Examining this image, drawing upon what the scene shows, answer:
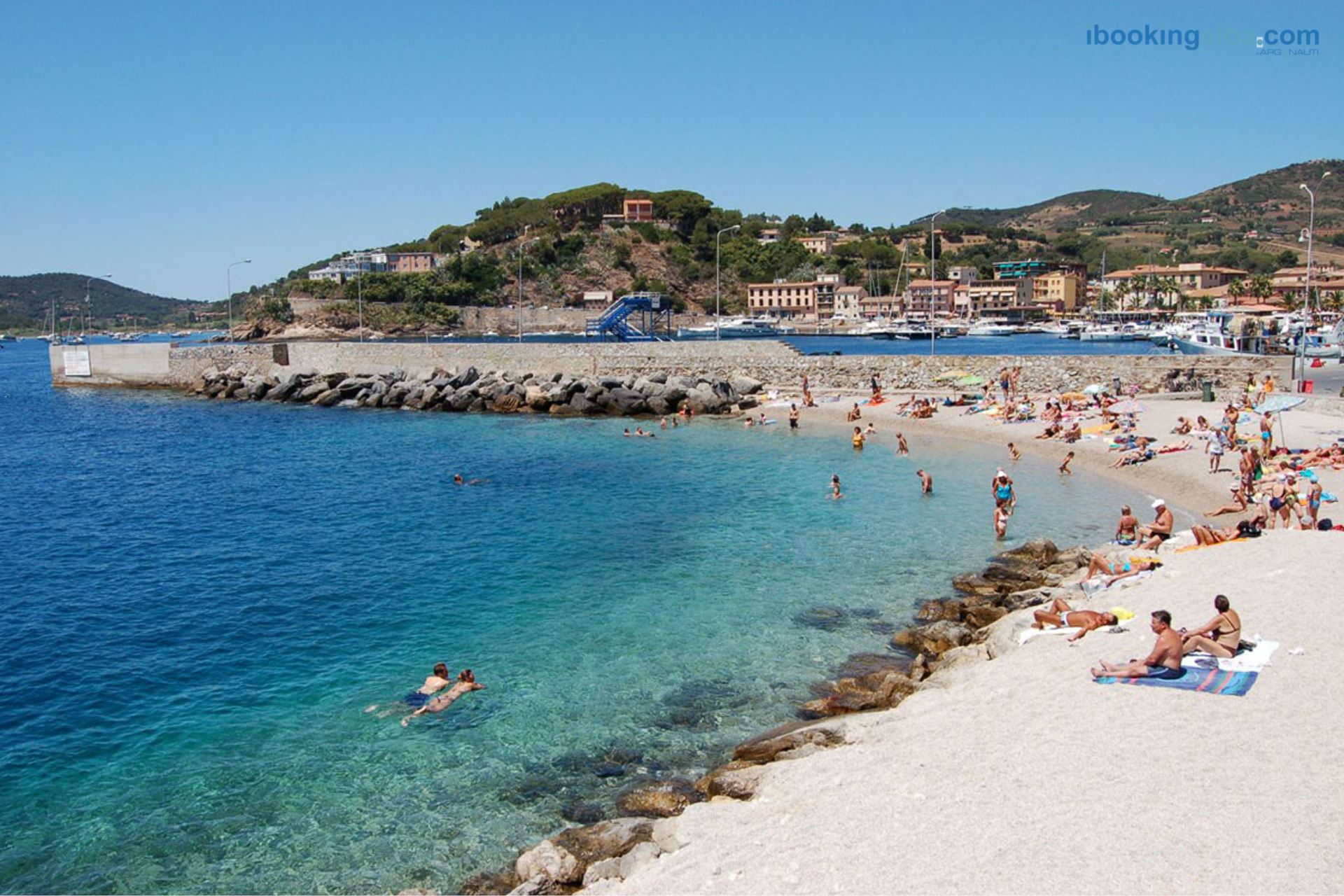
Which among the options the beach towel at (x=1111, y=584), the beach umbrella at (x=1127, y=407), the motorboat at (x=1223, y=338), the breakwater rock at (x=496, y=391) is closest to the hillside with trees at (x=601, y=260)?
the motorboat at (x=1223, y=338)

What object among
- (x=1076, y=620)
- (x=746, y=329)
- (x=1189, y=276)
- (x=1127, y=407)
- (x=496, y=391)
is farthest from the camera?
(x=1189, y=276)

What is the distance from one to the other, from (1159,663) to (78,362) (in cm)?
7087

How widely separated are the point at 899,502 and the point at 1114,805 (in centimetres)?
1594

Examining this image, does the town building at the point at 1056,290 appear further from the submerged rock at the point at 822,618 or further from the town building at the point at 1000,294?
the submerged rock at the point at 822,618

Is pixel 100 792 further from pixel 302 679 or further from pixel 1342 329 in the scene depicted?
pixel 1342 329

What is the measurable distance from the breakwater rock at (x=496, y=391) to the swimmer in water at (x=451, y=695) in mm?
28571

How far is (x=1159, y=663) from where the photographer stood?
Answer: 10008mm

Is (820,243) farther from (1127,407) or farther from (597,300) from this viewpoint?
(1127,407)

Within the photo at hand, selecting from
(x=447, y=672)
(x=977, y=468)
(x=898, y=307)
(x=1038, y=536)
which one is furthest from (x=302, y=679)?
(x=898, y=307)

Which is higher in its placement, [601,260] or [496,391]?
[601,260]

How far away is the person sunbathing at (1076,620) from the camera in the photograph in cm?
1196

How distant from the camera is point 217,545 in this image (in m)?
21.1

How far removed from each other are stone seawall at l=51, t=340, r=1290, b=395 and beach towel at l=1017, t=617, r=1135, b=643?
1055 inches

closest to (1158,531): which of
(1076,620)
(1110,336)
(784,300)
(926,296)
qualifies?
(1076,620)
